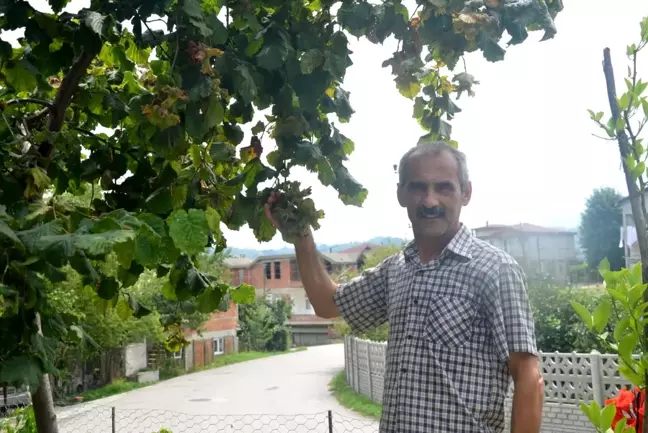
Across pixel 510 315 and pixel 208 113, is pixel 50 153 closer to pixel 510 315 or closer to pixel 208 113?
pixel 208 113

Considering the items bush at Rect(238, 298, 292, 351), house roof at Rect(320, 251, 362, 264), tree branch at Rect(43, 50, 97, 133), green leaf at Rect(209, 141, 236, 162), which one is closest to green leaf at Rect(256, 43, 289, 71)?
green leaf at Rect(209, 141, 236, 162)

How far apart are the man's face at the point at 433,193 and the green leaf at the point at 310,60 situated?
18.7 inches

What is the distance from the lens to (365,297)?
2326mm

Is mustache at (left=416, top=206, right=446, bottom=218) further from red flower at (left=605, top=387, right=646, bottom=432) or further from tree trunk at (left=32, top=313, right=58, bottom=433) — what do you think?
tree trunk at (left=32, top=313, right=58, bottom=433)

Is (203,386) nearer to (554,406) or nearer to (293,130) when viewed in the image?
(554,406)

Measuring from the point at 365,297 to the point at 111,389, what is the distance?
72.7ft

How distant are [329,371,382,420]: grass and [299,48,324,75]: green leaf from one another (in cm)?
1219

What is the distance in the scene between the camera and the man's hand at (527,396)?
5.92 ft

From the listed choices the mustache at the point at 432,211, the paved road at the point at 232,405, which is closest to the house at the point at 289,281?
the paved road at the point at 232,405

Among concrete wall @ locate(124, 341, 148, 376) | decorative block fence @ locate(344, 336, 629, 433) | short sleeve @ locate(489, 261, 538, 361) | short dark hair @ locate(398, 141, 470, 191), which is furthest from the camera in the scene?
concrete wall @ locate(124, 341, 148, 376)

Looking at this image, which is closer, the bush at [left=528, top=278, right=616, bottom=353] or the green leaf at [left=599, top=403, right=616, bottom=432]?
the green leaf at [left=599, top=403, right=616, bottom=432]

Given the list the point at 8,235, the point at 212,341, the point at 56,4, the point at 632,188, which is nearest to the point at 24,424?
the point at 56,4

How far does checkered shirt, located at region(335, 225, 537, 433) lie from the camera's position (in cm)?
186

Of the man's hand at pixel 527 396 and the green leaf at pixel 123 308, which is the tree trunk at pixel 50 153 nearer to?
the green leaf at pixel 123 308
